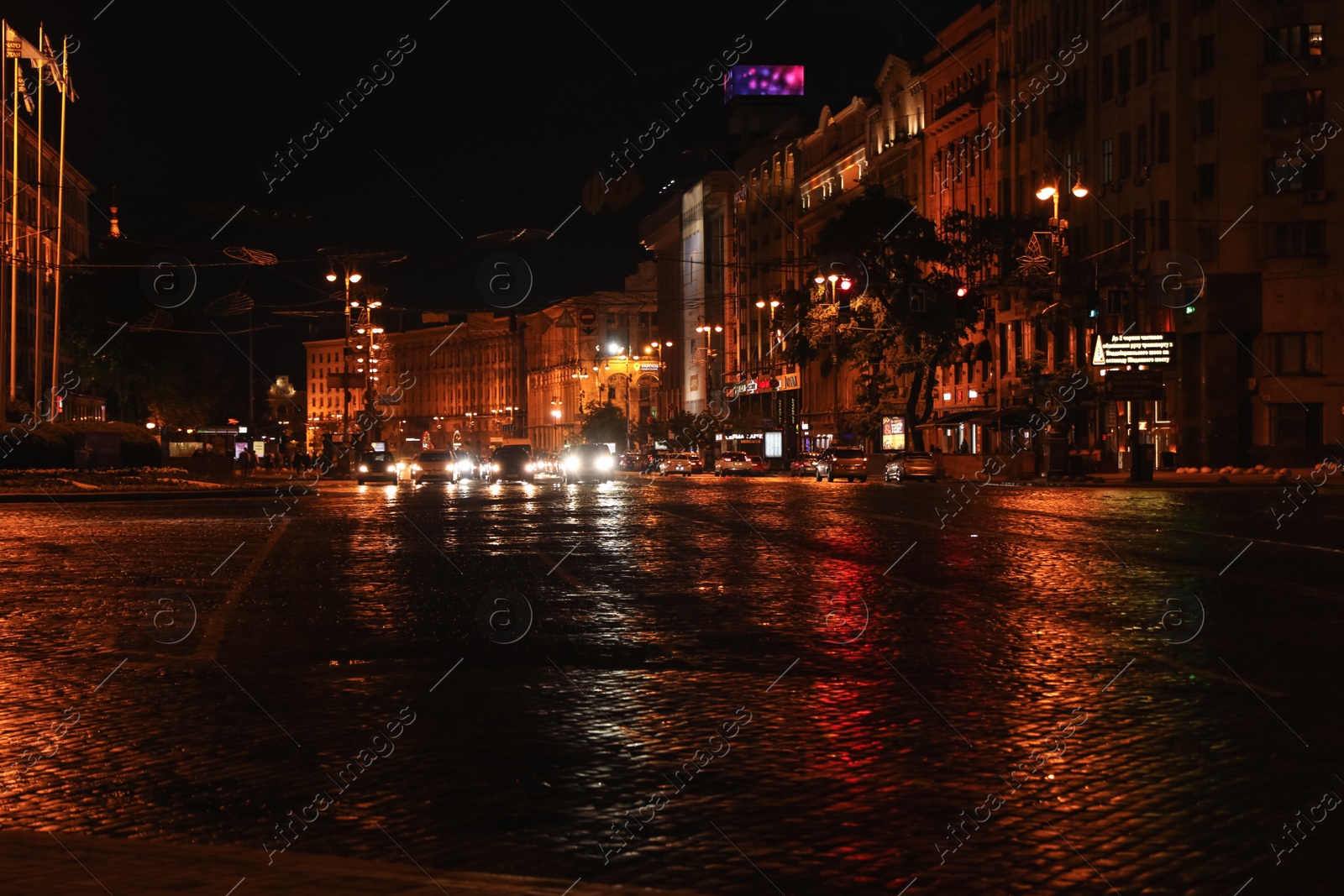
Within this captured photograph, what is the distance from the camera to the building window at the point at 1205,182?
195 ft

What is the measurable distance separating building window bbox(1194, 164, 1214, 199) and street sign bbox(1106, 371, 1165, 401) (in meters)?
9.92

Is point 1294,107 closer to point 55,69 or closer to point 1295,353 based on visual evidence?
point 1295,353

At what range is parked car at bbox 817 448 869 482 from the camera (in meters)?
70.1

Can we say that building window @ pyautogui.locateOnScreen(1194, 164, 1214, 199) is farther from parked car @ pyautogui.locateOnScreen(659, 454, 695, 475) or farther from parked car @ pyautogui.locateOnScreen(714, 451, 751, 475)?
parked car @ pyautogui.locateOnScreen(659, 454, 695, 475)

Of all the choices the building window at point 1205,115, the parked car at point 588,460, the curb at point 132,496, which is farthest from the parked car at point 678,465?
the curb at point 132,496

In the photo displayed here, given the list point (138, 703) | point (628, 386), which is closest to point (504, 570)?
point (138, 703)

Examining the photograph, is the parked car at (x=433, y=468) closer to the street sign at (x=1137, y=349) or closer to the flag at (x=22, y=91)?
the flag at (x=22, y=91)

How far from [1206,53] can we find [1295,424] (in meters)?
14.2

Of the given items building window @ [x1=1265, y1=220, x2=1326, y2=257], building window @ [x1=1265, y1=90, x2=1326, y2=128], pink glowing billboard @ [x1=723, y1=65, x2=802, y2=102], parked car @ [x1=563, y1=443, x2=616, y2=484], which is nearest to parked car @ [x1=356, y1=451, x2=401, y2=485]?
parked car @ [x1=563, y1=443, x2=616, y2=484]

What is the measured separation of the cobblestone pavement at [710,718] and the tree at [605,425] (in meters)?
158

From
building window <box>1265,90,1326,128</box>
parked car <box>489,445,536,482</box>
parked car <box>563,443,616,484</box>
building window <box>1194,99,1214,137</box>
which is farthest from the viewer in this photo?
parked car <box>563,443,616,484</box>

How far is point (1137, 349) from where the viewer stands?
189 ft

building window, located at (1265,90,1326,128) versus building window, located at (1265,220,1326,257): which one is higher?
building window, located at (1265,90,1326,128)

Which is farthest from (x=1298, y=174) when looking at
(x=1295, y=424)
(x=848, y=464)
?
(x=848, y=464)
